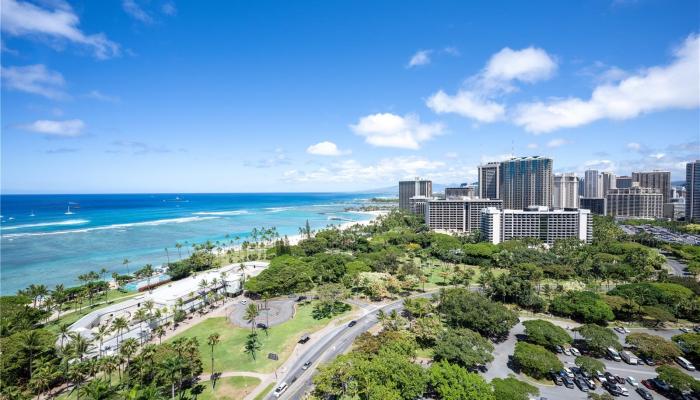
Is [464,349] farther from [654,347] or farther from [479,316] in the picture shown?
[654,347]

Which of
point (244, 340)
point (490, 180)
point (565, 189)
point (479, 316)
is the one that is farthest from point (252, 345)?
point (565, 189)

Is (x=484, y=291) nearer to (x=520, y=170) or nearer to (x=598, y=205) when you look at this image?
(x=520, y=170)

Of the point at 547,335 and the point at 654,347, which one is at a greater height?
the point at 547,335

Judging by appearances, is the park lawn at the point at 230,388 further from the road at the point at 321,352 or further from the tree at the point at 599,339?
the tree at the point at 599,339

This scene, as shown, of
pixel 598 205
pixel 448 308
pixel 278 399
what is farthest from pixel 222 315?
pixel 598 205

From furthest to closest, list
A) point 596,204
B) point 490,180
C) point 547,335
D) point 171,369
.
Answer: point 490,180
point 596,204
point 547,335
point 171,369

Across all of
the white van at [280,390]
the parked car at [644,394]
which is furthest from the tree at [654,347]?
the white van at [280,390]
